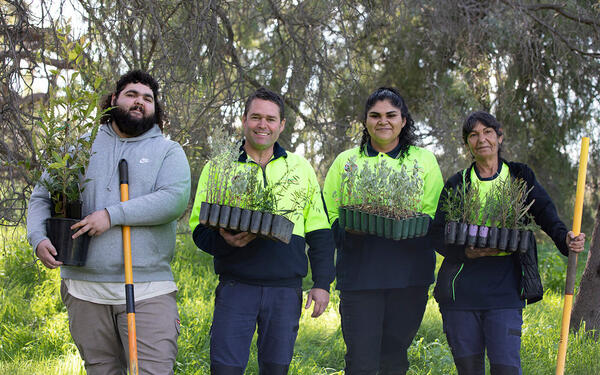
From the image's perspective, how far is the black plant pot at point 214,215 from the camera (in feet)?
8.33

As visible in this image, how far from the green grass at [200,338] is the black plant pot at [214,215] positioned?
1.68 metres

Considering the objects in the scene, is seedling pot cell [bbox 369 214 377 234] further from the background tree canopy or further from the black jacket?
the background tree canopy

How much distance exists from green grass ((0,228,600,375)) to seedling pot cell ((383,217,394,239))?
5.54 feet

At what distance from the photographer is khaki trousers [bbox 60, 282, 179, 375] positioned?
260 centimetres

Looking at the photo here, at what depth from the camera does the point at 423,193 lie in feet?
9.98

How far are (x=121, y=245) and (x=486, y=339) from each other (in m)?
1.89

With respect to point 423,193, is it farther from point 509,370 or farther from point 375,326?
point 509,370

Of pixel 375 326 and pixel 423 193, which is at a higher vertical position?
pixel 423 193

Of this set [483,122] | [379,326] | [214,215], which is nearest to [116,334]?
[214,215]

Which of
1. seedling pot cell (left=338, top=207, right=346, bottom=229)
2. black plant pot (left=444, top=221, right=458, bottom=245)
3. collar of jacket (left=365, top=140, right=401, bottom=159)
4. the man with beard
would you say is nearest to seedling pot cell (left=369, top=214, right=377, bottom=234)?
seedling pot cell (left=338, top=207, right=346, bottom=229)

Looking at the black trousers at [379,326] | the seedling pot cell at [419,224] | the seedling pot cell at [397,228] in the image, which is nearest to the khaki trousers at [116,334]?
the black trousers at [379,326]

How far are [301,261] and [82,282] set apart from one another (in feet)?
3.46

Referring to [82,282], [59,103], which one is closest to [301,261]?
[82,282]

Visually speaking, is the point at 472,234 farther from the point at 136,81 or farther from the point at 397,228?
the point at 136,81
